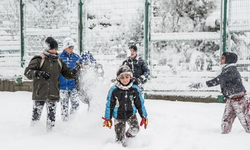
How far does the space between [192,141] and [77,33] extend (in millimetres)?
5975

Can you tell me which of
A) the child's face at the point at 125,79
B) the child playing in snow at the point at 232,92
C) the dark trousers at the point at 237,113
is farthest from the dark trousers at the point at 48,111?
the dark trousers at the point at 237,113

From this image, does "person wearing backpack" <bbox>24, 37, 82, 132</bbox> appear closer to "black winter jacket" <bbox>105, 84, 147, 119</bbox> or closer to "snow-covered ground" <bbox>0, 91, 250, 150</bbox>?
"snow-covered ground" <bbox>0, 91, 250, 150</bbox>

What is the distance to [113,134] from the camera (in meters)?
4.39

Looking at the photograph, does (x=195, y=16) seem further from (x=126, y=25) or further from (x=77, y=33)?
(x=77, y=33)

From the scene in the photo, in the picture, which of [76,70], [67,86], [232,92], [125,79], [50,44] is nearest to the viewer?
[125,79]

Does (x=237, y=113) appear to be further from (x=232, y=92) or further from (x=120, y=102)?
(x=120, y=102)

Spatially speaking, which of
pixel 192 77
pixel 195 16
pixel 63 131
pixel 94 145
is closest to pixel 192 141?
pixel 94 145

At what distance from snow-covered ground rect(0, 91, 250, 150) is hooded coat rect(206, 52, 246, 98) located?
2.48 ft

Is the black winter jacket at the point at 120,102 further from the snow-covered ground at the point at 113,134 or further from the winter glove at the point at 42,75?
the winter glove at the point at 42,75

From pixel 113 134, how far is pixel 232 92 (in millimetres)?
2161

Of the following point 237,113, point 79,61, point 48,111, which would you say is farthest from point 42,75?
point 237,113

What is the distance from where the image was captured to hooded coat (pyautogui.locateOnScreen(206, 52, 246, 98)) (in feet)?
15.1

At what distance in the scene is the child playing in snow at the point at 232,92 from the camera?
4.59 metres

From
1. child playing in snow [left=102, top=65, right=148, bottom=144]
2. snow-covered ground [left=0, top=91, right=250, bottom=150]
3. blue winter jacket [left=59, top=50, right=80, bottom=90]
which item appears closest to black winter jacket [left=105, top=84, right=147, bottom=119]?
child playing in snow [left=102, top=65, right=148, bottom=144]
